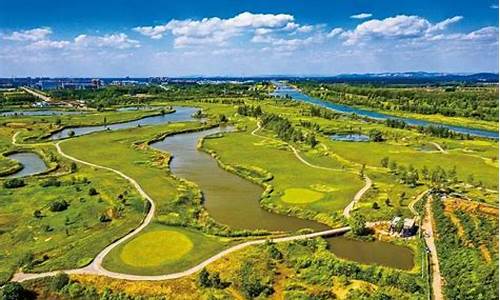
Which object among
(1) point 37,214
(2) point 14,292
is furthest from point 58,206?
(2) point 14,292

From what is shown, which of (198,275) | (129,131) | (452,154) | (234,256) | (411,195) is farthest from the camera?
(129,131)

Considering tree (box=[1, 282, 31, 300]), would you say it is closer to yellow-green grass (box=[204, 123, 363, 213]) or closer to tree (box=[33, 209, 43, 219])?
tree (box=[33, 209, 43, 219])

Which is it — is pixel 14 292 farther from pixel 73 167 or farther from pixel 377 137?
pixel 377 137

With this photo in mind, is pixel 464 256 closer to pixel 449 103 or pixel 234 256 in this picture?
pixel 234 256

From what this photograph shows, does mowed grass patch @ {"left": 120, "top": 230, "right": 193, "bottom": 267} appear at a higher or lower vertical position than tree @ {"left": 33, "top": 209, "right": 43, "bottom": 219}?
lower

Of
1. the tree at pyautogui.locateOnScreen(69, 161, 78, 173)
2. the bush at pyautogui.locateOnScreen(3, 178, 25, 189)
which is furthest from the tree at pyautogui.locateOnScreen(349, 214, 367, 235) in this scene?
the tree at pyautogui.locateOnScreen(69, 161, 78, 173)


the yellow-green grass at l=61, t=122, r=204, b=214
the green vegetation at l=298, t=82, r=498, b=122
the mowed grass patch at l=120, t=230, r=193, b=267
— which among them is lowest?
the mowed grass patch at l=120, t=230, r=193, b=267

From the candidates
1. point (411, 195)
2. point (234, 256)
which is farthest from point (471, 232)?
point (234, 256)
